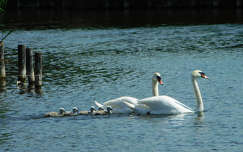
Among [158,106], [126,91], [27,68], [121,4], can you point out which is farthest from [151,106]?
[121,4]

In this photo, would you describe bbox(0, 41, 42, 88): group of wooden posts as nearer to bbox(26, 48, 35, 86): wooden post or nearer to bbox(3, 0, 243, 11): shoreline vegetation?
bbox(26, 48, 35, 86): wooden post

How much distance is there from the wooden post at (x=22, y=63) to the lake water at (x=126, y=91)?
3.29 ft

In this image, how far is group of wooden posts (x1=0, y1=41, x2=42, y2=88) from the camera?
30.1 m

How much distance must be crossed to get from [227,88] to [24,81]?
33.4ft

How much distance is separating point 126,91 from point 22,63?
6047 millimetres

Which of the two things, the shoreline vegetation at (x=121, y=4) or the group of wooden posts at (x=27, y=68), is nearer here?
the group of wooden posts at (x=27, y=68)

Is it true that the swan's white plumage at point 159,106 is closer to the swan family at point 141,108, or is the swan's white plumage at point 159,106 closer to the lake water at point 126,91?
the swan family at point 141,108

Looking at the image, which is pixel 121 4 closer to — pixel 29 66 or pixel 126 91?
pixel 29 66

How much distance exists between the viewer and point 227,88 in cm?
2881

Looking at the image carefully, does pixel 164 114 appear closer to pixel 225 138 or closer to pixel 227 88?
pixel 225 138

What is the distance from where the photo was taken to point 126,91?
29.0 meters

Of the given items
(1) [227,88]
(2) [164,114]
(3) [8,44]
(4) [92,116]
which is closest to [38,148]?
(4) [92,116]

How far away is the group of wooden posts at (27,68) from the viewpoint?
3012cm

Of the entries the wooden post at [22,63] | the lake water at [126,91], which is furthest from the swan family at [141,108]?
the wooden post at [22,63]
